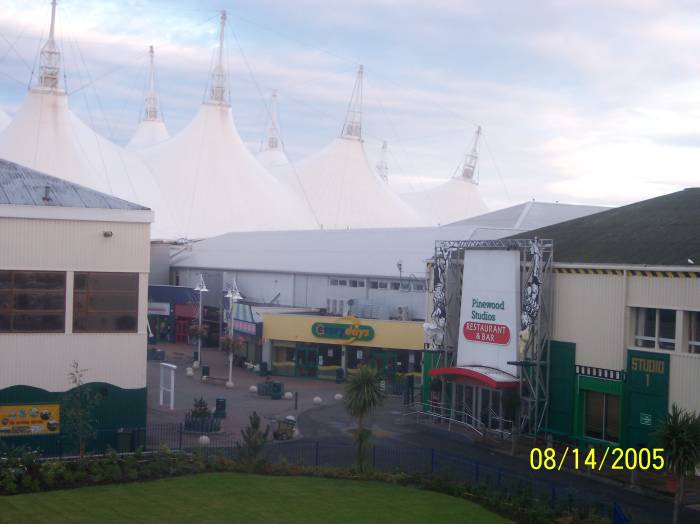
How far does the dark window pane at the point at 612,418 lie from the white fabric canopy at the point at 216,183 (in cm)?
4658

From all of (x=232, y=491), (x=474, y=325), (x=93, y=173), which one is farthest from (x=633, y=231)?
(x=93, y=173)

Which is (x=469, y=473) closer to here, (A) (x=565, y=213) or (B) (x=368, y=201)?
(A) (x=565, y=213)

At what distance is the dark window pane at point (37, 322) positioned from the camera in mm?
25031

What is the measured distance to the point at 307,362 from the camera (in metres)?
43.2

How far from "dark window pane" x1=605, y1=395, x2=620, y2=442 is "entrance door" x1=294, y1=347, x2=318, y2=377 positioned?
18762mm

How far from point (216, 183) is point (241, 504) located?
54.8 metres

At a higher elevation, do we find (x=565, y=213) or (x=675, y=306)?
(x=565, y=213)

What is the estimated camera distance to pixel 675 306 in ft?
80.8

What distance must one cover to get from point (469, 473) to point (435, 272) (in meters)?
Result: 10.9

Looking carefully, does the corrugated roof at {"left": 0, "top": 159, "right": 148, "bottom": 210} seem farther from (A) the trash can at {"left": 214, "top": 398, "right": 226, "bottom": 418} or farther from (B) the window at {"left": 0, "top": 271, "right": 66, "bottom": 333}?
(A) the trash can at {"left": 214, "top": 398, "right": 226, "bottom": 418}

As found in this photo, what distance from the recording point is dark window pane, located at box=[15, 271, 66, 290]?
2505 centimetres

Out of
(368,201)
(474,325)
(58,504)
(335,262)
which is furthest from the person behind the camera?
(368,201)

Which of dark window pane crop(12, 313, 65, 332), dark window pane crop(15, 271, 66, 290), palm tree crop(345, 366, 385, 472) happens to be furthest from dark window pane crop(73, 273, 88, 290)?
palm tree crop(345, 366, 385, 472)

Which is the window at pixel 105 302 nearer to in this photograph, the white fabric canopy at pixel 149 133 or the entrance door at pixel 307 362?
the entrance door at pixel 307 362
